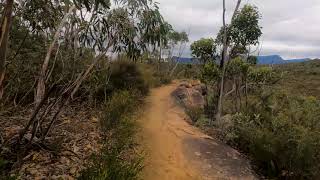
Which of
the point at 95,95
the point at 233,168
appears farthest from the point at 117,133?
the point at 95,95

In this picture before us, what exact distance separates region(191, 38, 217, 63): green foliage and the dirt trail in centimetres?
406

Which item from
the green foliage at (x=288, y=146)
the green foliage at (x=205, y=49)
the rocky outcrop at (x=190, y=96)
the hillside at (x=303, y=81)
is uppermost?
the green foliage at (x=205, y=49)

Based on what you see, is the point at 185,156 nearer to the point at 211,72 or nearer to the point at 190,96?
the point at 211,72

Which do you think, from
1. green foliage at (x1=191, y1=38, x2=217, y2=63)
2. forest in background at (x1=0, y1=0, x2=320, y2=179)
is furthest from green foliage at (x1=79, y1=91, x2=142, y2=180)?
green foliage at (x1=191, y1=38, x2=217, y2=63)

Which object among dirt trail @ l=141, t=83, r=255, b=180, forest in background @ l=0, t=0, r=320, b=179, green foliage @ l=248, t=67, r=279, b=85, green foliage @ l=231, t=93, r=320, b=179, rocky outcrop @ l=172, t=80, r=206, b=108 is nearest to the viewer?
forest in background @ l=0, t=0, r=320, b=179

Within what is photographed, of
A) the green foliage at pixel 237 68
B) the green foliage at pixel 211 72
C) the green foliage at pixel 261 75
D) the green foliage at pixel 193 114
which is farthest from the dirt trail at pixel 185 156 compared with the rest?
the green foliage at pixel 261 75

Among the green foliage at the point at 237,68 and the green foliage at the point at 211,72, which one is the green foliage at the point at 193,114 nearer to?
the green foliage at the point at 211,72

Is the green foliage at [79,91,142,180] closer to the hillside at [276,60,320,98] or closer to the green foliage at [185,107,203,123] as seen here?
the green foliage at [185,107,203,123]

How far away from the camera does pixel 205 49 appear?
13.5 metres

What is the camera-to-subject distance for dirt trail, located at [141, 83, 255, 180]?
6.81 metres

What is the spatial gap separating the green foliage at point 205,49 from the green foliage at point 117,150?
14.6 feet

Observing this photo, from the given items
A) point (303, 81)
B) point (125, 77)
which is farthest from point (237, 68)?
point (303, 81)

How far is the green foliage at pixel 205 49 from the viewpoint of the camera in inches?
528

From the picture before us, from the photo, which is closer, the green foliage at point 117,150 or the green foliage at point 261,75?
the green foliage at point 117,150
